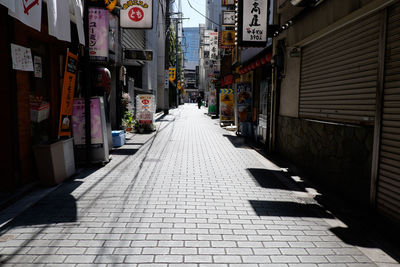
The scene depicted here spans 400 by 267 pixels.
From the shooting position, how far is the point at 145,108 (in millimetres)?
17297

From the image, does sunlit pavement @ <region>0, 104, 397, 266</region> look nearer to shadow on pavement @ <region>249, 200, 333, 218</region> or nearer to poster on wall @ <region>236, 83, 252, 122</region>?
shadow on pavement @ <region>249, 200, 333, 218</region>

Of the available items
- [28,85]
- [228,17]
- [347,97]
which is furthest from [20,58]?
[228,17]

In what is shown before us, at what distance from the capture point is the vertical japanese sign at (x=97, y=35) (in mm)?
8773

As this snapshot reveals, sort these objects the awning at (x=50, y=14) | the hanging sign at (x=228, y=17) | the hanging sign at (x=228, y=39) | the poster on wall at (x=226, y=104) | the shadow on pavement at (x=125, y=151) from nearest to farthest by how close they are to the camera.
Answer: the awning at (x=50, y=14)
the shadow on pavement at (x=125, y=151)
the poster on wall at (x=226, y=104)
the hanging sign at (x=228, y=39)
the hanging sign at (x=228, y=17)

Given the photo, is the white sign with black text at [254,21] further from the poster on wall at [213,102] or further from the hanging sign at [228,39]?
the poster on wall at [213,102]

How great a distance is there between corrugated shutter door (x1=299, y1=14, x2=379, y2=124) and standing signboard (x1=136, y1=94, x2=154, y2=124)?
1013cm

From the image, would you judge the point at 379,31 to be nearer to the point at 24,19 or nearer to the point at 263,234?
the point at 263,234

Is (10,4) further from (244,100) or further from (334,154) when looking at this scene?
(244,100)

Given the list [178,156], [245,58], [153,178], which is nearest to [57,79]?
[153,178]

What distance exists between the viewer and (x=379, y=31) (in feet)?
17.9

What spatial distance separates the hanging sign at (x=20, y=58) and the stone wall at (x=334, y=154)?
6.85m

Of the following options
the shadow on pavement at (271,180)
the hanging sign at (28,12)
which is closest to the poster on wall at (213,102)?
the shadow on pavement at (271,180)

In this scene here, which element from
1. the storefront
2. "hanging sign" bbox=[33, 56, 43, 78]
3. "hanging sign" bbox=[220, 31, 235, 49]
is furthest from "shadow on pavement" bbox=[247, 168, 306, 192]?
"hanging sign" bbox=[220, 31, 235, 49]

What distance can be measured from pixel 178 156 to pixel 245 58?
31.6ft
